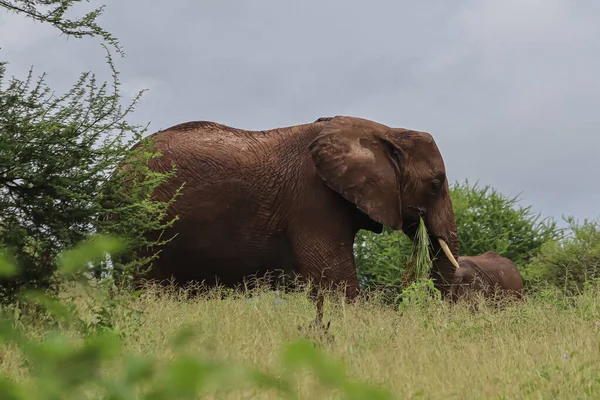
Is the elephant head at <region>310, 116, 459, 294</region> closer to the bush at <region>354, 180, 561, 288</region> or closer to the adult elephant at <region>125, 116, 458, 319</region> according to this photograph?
the adult elephant at <region>125, 116, 458, 319</region>

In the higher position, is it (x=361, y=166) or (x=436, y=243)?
(x=361, y=166)

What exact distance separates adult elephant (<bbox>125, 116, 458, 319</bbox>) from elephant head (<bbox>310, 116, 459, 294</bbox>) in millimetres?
14

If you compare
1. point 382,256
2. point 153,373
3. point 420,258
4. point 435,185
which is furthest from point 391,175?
point 382,256

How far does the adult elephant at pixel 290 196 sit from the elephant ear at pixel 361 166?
1 centimetres

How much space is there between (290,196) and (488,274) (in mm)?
7833

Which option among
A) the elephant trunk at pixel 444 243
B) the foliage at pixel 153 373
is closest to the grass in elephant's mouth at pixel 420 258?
the elephant trunk at pixel 444 243

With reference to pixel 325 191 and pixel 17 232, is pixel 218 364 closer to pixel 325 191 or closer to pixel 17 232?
pixel 17 232

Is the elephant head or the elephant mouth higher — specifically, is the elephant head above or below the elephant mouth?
above

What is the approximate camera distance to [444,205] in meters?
12.0

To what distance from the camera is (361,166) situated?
447 inches

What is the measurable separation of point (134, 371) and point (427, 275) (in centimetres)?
1096

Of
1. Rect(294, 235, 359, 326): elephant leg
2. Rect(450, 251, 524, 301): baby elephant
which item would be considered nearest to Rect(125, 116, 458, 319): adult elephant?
Rect(294, 235, 359, 326): elephant leg

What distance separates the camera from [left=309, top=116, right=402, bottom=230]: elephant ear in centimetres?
1120

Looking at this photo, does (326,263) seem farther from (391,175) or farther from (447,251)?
(447,251)
